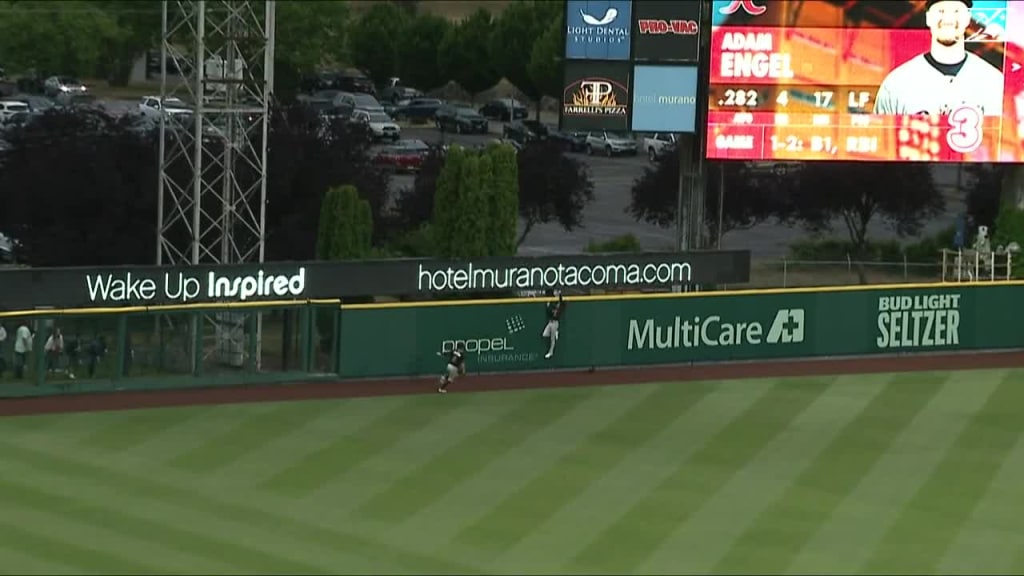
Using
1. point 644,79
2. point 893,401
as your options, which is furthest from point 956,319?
point 644,79

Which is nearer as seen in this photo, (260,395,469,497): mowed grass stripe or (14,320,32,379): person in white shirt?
(260,395,469,497): mowed grass stripe

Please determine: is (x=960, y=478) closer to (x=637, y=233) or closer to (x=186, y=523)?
(x=186, y=523)

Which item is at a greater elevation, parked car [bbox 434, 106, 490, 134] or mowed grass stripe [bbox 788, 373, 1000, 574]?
parked car [bbox 434, 106, 490, 134]

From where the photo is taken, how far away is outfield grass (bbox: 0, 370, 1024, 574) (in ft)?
85.3

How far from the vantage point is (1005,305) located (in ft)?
143

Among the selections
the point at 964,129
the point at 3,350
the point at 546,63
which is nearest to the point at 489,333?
the point at 3,350

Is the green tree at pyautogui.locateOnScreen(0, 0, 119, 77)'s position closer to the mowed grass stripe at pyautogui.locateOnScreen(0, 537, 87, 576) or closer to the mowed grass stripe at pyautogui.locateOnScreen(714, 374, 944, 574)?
the mowed grass stripe at pyautogui.locateOnScreen(714, 374, 944, 574)

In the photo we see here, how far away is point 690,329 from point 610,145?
33.2 meters

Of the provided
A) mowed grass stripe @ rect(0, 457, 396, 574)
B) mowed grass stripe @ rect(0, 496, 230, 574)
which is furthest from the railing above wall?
mowed grass stripe @ rect(0, 496, 230, 574)

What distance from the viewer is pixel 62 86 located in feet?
251

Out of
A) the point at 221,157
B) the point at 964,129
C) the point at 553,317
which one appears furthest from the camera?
the point at 964,129

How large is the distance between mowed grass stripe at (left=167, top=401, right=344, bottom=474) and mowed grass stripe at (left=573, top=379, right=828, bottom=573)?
677 cm

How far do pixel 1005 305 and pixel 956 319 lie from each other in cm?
126

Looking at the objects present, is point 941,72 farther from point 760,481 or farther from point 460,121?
point 460,121
